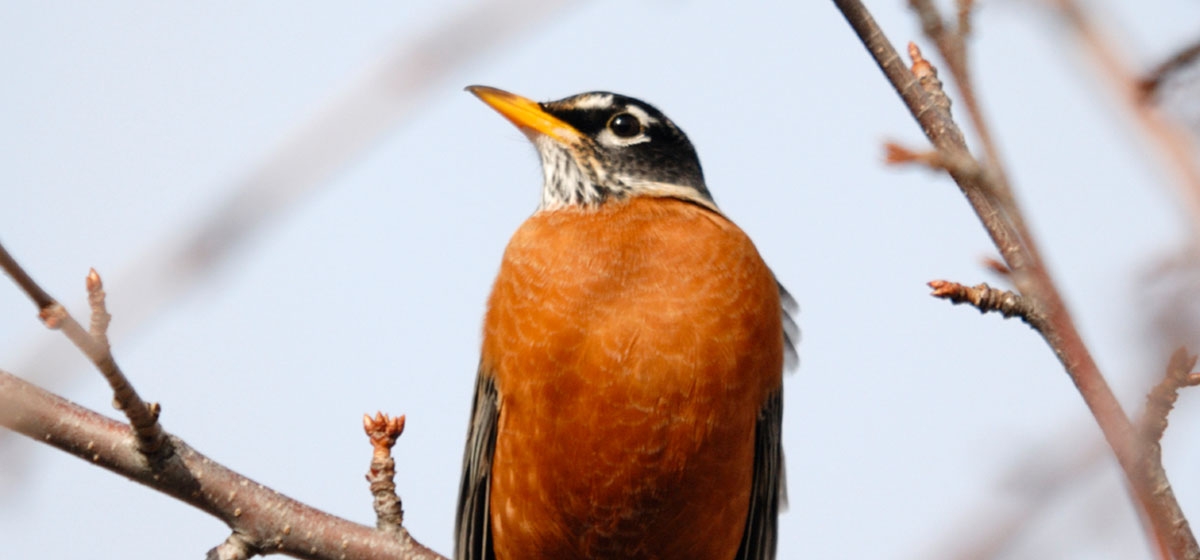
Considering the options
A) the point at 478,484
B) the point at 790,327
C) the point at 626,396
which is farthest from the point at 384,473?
the point at 790,327

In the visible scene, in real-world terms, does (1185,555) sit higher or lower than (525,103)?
lower

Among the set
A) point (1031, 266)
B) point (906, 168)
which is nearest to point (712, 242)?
point (906, 168)

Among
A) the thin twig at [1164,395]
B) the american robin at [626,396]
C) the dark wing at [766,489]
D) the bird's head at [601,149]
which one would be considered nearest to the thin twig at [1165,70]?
the thin twig at [1164,395]

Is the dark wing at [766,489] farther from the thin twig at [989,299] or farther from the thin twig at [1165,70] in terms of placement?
the thin twig at [1165,70]

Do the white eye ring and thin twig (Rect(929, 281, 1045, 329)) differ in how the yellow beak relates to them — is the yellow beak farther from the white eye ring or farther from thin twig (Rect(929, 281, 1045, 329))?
thin twig (Rect(929, 281, 1045, 329))

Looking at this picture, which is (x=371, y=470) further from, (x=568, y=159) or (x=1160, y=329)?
(x=1160, y=329)

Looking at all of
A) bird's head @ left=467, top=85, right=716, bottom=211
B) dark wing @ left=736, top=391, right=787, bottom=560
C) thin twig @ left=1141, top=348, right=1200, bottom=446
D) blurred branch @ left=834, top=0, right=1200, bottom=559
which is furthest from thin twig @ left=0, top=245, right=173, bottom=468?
dark wing @ left=736, top=391, right=787, bottom=560

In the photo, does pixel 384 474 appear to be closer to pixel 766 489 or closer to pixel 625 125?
pixel 766 489
